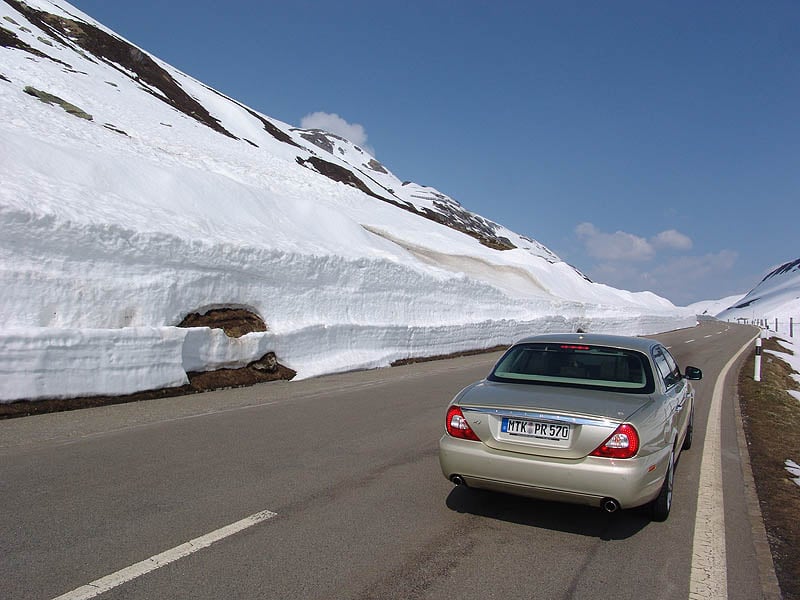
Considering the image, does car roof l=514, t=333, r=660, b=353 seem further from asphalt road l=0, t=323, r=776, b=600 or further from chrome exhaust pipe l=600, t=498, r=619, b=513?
chrome exhaust pipe l=600, t=498, r=619, b=513

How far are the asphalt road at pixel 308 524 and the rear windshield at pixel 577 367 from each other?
1.03 meters

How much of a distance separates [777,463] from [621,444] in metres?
4.08

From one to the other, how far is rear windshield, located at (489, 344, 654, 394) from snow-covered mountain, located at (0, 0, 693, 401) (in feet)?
22.0

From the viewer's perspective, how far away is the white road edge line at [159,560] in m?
3.25

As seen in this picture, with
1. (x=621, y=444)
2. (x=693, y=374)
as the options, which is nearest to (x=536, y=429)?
(x=621, y=444)

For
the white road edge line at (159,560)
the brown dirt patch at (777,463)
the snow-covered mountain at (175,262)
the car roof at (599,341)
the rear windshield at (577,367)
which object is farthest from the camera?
the snow-covered mountain at (175,262)

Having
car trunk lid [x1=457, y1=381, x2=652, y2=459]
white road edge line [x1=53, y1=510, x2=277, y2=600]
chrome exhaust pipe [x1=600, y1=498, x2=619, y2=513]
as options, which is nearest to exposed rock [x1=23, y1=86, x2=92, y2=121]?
white road edge line [x1=53, y1=510, x2=277, y2=600]

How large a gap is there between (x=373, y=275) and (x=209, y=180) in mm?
6625

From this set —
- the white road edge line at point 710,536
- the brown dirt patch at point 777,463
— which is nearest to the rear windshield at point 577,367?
the white road edge line at point 710,536

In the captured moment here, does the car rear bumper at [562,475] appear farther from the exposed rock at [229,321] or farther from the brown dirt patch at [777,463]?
the exposed rock at [229,321]

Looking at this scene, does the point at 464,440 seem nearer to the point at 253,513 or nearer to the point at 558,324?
the point at 253,513

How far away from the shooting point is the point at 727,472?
21.1 ft

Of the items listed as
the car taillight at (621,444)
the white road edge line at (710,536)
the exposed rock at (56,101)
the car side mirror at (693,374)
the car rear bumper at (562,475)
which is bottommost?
the white road edge line at (710,536)

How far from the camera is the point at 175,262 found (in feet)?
40.9
